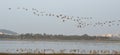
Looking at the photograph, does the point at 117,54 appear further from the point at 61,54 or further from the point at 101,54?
the point at 61,54

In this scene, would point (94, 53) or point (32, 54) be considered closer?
point (32, 54)

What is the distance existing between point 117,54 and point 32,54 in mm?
5635

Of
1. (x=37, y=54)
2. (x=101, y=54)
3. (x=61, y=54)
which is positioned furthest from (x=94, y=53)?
(x=37, y=54)

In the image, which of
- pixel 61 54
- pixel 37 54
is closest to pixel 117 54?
pixel 61 54

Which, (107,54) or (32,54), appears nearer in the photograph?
(32,54)

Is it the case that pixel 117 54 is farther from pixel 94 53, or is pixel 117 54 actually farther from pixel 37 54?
pixel 37 54

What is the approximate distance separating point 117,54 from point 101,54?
3.50 feet

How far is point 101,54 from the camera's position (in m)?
23.4

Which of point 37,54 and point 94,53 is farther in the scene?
point 94,53

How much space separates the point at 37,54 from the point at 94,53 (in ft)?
13.4

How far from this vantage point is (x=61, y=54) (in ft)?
74.4

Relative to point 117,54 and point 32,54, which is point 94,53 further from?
point 32,54

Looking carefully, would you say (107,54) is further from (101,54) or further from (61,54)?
(61,54)

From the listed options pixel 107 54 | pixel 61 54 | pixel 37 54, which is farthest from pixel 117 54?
pixel 37 54
